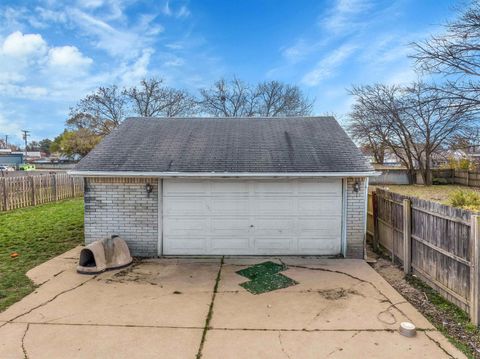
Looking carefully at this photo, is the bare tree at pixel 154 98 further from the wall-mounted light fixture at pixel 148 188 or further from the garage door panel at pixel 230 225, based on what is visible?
the garage door panel at pixel 230 225

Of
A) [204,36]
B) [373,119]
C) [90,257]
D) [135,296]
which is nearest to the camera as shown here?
[135,296]

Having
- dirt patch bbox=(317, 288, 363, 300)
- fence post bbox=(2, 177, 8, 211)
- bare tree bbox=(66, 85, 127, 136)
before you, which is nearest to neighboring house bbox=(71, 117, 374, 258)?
dirt patch bbox=(317, 288, 363, 300)

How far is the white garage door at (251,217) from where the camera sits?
743cm

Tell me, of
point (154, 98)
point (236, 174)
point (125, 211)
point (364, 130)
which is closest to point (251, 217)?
point (236, 174)


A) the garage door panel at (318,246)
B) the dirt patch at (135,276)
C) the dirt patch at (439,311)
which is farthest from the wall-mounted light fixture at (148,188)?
the dirt patch at (439,311)

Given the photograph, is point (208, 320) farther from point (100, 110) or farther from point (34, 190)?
point (100, 110)

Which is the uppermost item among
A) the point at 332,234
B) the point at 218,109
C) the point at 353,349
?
the point at 218,109

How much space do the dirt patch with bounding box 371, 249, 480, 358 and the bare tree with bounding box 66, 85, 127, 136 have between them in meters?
30.5

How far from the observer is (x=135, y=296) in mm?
5250

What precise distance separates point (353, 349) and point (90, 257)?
532cm

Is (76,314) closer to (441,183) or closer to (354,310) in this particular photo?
(354,310)

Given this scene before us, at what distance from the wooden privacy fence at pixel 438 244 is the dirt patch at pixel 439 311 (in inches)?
5.0

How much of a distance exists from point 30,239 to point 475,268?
10075mm

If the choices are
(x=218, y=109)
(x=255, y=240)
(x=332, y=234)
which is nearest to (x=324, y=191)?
(x=332, y=234)
